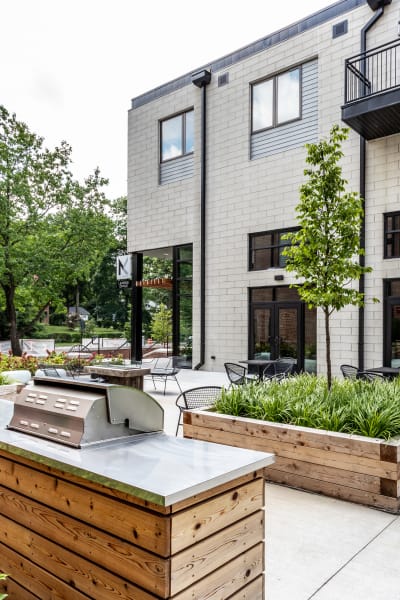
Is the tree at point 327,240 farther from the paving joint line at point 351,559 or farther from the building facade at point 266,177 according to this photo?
the building facade at point 266,177

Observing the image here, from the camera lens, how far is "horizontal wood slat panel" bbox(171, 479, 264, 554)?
1.84 meters

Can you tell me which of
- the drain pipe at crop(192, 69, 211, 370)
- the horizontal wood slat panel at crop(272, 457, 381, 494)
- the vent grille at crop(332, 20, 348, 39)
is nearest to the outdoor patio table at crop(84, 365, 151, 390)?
the horizontal wood slat panel at crop(272, 457, 381, 494)

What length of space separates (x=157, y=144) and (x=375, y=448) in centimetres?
1465

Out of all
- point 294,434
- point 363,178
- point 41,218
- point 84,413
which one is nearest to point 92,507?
point 84,413

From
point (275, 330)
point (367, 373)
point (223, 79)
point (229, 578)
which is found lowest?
point (229, 578)

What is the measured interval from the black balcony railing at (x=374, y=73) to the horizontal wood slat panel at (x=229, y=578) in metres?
10.9

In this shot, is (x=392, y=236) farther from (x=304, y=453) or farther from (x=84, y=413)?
(x=84, y=413)

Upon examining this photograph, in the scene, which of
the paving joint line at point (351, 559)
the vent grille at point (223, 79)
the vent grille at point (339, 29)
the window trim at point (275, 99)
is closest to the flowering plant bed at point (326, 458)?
the paving joint line at point (351, 559)

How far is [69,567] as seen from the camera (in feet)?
6.93

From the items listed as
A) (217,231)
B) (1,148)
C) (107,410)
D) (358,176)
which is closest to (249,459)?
(107,410)

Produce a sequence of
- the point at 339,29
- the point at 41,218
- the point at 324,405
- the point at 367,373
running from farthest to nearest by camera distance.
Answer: the point at 41,218
the point at 339,29
the point at 367,373
the point at 324,405

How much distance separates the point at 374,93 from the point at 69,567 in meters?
10.7

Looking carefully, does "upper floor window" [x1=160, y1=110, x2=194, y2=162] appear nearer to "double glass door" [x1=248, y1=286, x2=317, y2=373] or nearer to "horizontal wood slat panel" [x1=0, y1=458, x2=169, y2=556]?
"double glass door" [x1=248, y1=286, x2=317, y2=373]

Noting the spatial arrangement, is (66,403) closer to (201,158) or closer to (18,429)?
(18,429)
